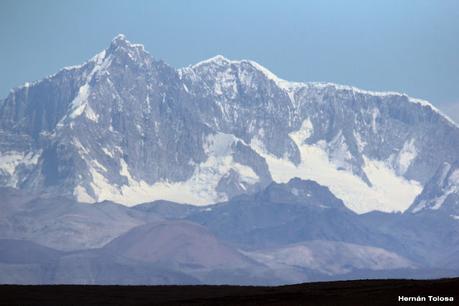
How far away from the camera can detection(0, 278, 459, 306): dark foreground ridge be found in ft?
516

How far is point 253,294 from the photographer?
17750cm

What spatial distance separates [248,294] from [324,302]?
73.4 ft

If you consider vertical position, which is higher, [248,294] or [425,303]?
[248,294]

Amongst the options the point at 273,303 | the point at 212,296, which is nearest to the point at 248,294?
the point at 212,296

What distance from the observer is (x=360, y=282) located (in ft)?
605

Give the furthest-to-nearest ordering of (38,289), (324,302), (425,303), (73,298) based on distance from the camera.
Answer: (38,289) < (73,298) < (324,302) < (425,303)

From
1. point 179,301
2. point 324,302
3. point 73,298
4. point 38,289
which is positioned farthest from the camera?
point 38,289

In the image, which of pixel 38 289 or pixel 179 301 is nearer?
pixel 179 301

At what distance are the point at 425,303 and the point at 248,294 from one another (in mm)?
38658

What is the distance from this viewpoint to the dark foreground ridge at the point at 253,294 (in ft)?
516

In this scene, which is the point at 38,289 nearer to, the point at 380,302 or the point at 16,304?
the point at 16,304

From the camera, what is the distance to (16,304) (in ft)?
567

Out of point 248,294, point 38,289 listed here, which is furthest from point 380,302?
point 38,289

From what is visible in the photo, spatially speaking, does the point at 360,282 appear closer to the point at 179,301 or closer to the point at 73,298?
the point at 179,301
